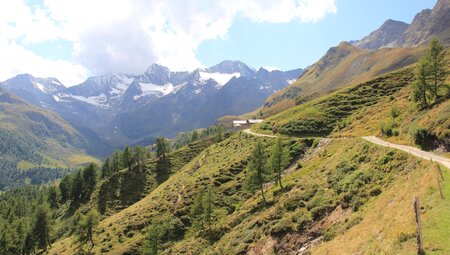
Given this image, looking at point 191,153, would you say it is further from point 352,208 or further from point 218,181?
point 352,208

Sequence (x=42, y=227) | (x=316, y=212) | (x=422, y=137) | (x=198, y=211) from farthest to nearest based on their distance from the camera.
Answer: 1. (x=42, y=227)
2. (x=198, y=211)
3. (x=422, y=137)
4. (x=316, y=212)

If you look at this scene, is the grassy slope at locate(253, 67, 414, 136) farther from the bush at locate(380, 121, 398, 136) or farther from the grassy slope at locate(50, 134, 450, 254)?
the bush at locate(380, 121, 398, 136)

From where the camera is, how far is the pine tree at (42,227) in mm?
111000

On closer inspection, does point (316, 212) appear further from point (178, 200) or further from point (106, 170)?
point (106, 170)

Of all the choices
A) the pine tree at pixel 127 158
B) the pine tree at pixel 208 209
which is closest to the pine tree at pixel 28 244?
the pine tree at pixel 127 158

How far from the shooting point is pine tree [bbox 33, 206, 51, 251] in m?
111

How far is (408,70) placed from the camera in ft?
450

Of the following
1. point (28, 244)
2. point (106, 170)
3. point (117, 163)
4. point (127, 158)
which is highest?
point (127, 158)

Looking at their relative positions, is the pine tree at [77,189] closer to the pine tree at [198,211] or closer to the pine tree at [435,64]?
the pine tree at [198,211]

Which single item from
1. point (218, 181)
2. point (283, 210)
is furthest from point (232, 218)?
point (218, 181)

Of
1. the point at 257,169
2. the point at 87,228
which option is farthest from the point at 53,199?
the point at 257,169

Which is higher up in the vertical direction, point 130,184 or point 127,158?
point 127,158

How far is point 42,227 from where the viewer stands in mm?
110938

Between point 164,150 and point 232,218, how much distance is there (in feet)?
379
